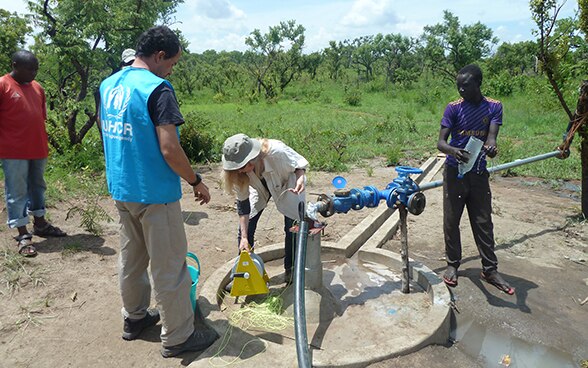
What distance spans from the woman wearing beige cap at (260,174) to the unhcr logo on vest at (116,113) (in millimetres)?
680

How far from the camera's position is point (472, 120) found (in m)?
3.52

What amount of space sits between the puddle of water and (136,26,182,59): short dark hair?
8.83 feet

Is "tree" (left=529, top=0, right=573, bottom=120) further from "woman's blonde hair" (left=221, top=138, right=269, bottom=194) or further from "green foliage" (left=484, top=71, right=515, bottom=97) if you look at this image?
"green foliage" (left=484, top=71, right=515, bottom=97)

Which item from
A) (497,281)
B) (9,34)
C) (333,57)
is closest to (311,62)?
(333,57)

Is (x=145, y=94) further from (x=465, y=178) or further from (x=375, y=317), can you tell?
(x=465, y=178)

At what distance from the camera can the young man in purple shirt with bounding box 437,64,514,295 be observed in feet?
11.4

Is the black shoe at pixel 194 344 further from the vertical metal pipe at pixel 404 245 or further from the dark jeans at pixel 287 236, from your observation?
the vertical metal pipe at pixel 404 245

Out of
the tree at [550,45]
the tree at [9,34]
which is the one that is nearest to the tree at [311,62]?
the tree at [9,34]

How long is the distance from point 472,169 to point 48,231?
4.08 metres

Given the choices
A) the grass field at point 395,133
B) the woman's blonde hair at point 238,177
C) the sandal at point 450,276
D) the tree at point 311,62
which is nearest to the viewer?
the woman's blonde hair at point 238,177

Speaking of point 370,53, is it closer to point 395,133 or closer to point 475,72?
point 395,133

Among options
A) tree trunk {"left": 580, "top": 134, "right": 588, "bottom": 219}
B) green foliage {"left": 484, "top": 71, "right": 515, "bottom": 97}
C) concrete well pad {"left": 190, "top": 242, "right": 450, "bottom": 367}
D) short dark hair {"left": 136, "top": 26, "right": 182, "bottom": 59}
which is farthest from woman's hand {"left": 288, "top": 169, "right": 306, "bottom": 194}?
green foliage {"left": 484, "top": 71, "right": 515, "bottom": 97}

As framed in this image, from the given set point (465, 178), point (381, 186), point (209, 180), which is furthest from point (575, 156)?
point (209, 180)

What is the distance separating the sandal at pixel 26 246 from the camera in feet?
13.3
